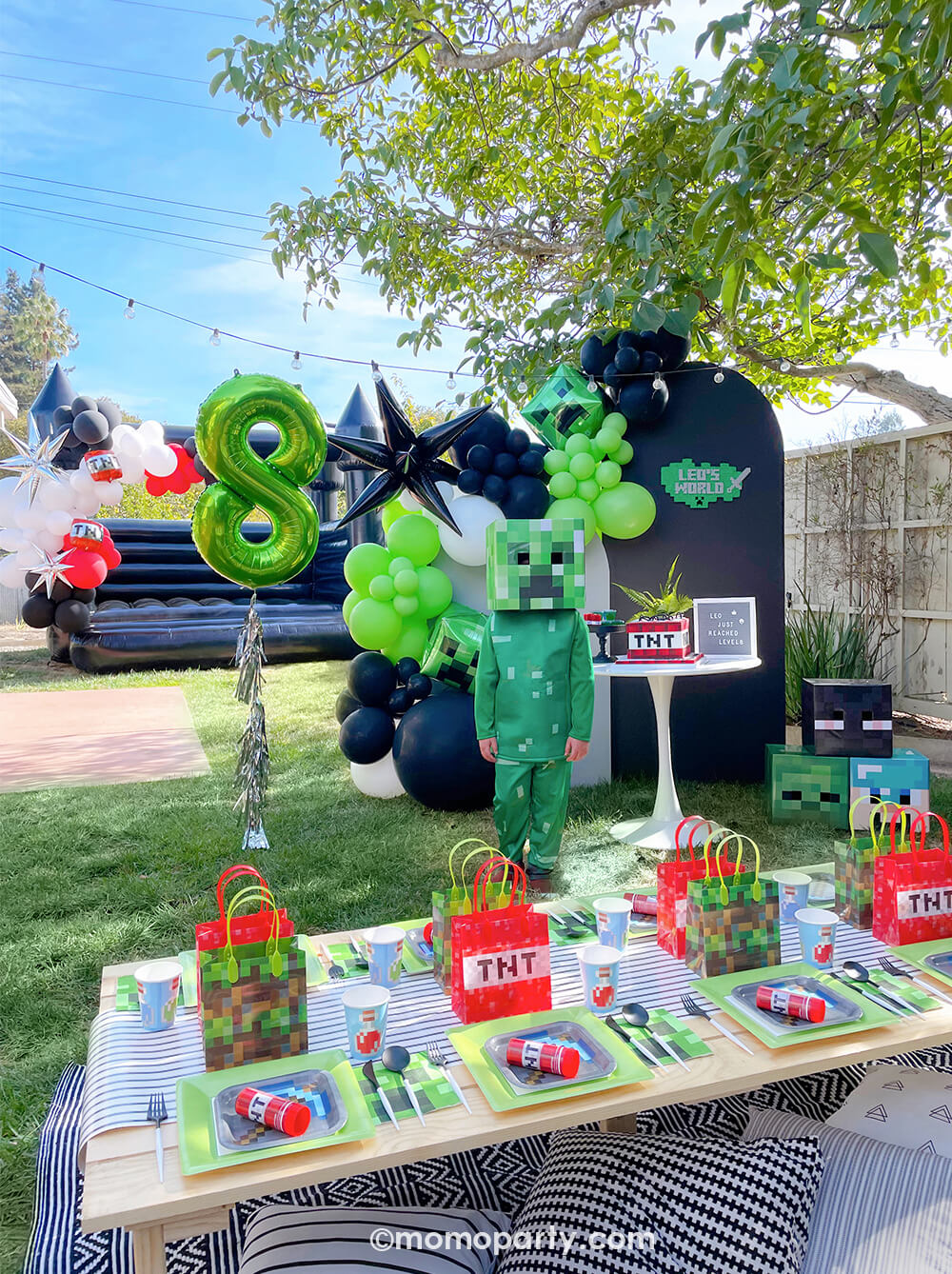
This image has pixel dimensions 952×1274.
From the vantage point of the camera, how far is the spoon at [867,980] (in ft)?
5.05

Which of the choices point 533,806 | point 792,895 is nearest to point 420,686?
point 533,806

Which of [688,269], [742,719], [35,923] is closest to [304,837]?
[35,923]

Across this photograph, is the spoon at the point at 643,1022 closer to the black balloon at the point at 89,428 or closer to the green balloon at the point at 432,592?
the green balloon at the point at 432,592

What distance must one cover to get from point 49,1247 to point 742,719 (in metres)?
4.12

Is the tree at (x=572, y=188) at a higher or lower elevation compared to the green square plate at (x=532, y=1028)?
higher

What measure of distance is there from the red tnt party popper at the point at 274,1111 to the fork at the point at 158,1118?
0.11m

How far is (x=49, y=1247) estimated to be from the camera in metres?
1.63

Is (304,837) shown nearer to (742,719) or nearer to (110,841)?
(110,841)

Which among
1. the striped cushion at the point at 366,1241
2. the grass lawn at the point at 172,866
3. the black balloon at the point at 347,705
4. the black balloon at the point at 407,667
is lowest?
the grass lawn at the point at 172,866

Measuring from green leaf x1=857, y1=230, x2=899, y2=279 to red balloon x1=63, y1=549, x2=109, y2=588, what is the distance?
761 centimetres

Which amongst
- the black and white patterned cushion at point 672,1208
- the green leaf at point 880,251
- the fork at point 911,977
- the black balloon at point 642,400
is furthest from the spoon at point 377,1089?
the black balloon at point 642,400

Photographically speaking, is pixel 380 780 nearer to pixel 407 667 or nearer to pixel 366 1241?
pixel 407 667

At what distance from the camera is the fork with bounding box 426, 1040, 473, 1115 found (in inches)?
51.6

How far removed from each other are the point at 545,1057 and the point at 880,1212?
53 cm
